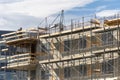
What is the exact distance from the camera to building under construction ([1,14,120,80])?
142 ft

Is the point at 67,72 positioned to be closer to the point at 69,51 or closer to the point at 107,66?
the point at 69,51

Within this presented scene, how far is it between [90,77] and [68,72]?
3.94 metres

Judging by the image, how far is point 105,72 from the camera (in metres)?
43.6

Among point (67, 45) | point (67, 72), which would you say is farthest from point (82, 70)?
point (67, 45)

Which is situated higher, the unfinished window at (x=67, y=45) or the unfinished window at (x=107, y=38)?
the unfinished window at (x=107, y=38)

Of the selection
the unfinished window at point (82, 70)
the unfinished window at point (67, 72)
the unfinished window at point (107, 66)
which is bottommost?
the unfinished window at point (67, 72)

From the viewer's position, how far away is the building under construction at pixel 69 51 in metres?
43.3

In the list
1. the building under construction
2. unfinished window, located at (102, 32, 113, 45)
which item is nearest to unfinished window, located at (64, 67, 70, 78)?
the building under construction

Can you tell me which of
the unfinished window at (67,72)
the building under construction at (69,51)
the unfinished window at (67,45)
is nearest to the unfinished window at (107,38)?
the building under construction at (69,51)

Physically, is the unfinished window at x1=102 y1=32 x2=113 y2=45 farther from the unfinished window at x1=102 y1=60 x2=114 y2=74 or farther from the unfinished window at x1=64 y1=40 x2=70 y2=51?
the unfinished window at x1=64 y1=40 x2=70 y2=51

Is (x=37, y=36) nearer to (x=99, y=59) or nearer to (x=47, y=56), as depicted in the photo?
(x=47, y=56)

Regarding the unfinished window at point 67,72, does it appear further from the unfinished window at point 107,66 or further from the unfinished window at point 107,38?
the unfinished window at point 107,38

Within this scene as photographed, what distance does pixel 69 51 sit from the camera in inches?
1896

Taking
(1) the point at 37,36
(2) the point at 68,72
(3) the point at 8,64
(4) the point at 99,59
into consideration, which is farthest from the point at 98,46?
(3) the point at 8,64
